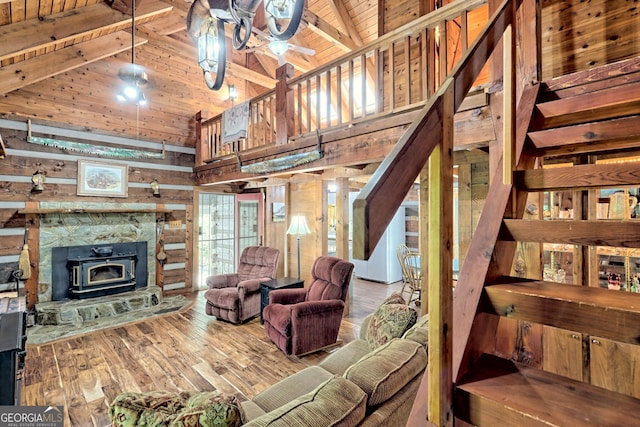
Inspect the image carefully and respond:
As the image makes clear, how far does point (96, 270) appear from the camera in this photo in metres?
4.89

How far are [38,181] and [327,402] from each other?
5356 millimetres

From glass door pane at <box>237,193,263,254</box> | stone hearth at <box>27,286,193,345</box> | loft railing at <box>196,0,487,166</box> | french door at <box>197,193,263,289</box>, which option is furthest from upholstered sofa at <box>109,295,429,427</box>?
glass door pane at <box>237,193,263,254</box>

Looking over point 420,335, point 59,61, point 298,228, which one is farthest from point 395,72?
point 59,61

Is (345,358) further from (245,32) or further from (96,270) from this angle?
(96,270)

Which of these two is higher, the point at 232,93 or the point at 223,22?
the point at 232,93

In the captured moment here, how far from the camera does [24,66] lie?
3.65m

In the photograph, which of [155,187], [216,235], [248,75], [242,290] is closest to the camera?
[242,290]

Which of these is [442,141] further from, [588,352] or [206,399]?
[588,352]

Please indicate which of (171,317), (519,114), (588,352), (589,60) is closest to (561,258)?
(588,352)

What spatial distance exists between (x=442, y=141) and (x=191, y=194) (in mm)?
6069

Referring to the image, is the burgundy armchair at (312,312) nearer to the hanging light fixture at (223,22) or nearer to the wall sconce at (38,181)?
the hanging light fixture at (223,22)

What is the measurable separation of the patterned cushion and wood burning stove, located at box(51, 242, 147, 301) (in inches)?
179

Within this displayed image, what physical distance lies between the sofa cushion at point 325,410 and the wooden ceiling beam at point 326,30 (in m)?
4.55

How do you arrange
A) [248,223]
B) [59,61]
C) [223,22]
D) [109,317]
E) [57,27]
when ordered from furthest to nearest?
[248,223] < [109,317] < [59,61] < [57,27] < [223,22]
